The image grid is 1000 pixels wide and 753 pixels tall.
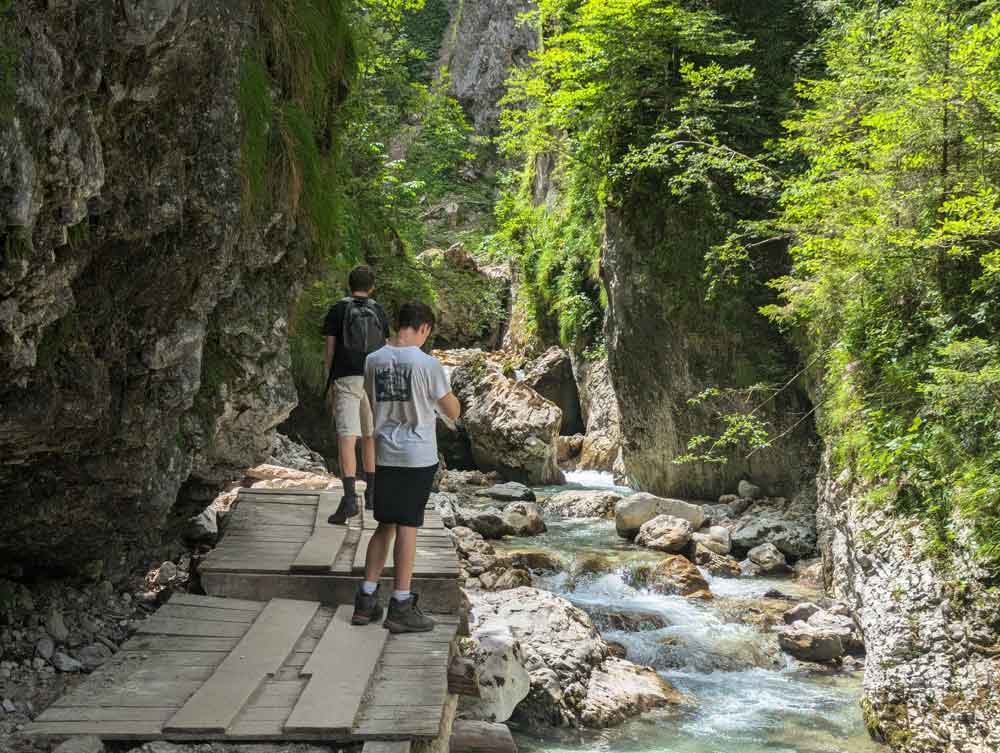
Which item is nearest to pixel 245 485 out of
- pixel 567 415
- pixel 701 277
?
pixel 701 277

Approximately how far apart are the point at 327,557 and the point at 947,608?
15.9 ft

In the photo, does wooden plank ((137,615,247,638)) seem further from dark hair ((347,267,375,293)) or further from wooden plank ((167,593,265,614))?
dark hair ((347,267,375,293))

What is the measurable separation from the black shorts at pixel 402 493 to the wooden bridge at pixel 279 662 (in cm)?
76

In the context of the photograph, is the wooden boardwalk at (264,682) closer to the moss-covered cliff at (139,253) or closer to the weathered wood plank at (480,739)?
the weathered wood plank at (480,739)

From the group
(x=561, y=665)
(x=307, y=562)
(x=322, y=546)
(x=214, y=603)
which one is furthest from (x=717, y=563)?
(x=214, y=603)

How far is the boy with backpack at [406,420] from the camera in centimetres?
485

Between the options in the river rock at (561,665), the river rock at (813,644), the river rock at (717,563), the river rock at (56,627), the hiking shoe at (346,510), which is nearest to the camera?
the river rock at (56,627)

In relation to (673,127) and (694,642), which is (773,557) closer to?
(694,642)

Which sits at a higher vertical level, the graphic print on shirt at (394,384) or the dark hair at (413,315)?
the dark hair at (413,315)

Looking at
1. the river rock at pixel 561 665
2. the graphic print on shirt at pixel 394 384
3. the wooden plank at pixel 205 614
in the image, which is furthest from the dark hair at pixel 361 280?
the river rock at pixel 561 665

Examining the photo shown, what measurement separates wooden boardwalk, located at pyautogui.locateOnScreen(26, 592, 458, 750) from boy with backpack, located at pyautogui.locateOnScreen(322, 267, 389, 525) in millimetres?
1397

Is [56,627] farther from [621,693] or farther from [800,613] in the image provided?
[800,613]

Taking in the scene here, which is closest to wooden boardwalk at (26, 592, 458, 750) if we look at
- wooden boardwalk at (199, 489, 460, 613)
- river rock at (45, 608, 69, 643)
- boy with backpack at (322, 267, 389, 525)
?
wooden boardwalk at (199, 489, 460, 613)

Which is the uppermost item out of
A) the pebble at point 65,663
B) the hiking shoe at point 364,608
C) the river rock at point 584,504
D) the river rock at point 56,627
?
the hiking shoe at point 364,608
